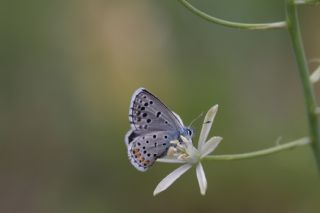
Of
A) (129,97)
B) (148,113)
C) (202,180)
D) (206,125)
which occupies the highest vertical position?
(148,113)

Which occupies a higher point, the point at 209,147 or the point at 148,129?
the point at 148,129

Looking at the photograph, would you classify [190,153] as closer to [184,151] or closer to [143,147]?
[184,151]

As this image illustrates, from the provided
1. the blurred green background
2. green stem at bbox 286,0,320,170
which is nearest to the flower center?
green stem at bbox 286,0,320,170

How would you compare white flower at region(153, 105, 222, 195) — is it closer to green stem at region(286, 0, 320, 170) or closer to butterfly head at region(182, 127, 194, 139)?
butterfly head at region(182, 127, 194, 139)

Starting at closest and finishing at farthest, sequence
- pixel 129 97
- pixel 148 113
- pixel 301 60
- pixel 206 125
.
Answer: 1. pixel 301 60
2. pixel 148 113
3. pixel 206 125
4. pixel 129 97

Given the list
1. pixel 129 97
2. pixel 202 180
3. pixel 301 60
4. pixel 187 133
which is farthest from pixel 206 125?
pixel 129 97

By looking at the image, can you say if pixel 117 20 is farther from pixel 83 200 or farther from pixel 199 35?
pixel 83 200

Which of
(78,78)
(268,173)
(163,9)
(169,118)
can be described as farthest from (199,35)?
(169,118)

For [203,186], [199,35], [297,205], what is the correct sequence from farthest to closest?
[199,35] < [297,205] < [203,186]
